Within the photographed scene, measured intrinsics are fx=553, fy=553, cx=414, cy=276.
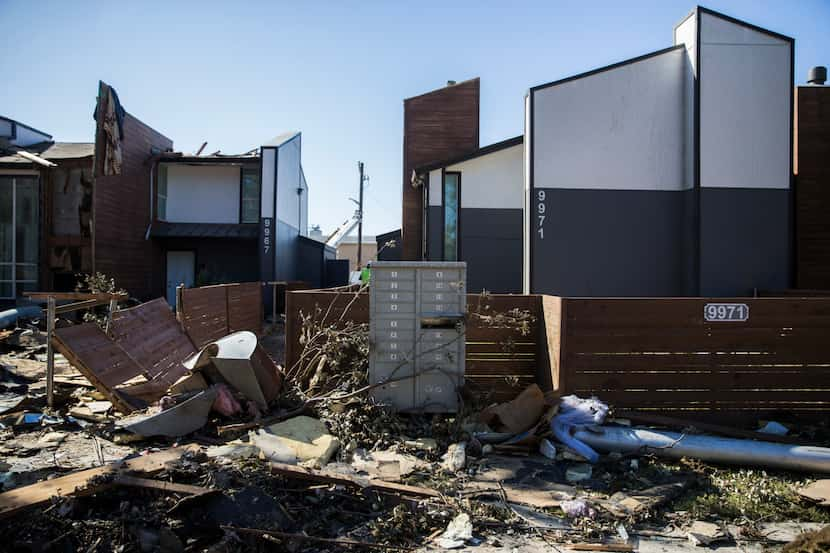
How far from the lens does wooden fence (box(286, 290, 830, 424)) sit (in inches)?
257

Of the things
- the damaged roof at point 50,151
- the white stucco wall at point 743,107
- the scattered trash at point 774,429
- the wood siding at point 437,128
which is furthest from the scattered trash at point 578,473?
the damaged roof at point 50,151

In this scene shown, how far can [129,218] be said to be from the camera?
18.8 m

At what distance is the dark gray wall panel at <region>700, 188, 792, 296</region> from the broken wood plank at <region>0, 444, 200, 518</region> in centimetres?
1076

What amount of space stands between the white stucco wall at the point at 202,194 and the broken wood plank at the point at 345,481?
18854mm

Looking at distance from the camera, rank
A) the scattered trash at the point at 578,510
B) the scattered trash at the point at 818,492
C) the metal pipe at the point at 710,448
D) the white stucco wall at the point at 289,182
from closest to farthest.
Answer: the scattered trash at the point at 578,510
the scattered trash at the point at 818,492
the metal pipe at the point at 710,448
the white stucco wall at the point at 289,182

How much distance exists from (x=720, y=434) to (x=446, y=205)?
35.9 feet

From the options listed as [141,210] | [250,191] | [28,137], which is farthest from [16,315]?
[250,191]

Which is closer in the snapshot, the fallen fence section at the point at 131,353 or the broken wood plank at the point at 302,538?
the broken wood plank at the point at 302,538

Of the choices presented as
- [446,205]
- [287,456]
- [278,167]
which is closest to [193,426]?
[287,456]

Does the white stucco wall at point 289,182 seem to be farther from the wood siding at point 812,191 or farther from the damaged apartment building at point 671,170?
the wood siding at point 812,191

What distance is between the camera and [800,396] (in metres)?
6.70

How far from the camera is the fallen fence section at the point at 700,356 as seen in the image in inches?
258

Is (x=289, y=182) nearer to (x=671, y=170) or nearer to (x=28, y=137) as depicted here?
(x=28, y=137)

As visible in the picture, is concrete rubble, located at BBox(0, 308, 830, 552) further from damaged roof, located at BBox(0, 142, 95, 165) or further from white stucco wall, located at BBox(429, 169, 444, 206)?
damaged roof, located at BBox(0, 142, 95, 165)
